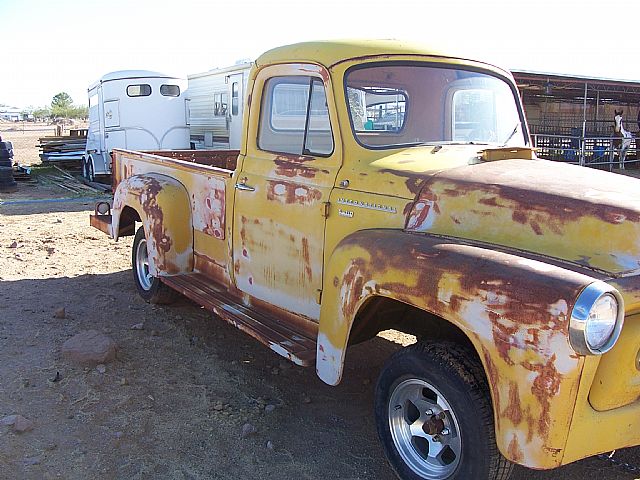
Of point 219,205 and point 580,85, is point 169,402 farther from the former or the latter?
point 580,85

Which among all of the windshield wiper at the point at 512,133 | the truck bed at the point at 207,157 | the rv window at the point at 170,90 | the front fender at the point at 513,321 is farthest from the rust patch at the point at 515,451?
the rv window at the point at 170,90

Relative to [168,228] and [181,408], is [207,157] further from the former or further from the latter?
[181,408]

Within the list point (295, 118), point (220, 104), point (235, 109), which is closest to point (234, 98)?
point (235, 109)

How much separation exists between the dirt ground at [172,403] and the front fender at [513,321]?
92cm

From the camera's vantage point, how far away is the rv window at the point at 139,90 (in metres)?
15.0

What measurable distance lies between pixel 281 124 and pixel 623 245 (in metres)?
2.19

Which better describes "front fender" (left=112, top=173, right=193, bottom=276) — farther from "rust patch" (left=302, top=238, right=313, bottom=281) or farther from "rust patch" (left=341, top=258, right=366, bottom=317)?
"rust patch" (left=341, top=258, right=366, bottom=317)

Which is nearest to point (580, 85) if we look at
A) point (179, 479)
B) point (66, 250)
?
point (66, 250)

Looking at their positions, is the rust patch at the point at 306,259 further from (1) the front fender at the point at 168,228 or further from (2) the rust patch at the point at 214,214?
(1) the front fender at the point at 168,228

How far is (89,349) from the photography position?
434cm

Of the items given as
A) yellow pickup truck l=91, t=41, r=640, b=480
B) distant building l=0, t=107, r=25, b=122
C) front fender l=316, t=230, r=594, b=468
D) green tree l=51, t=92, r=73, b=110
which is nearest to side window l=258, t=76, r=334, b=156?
yellow pickup truck l=91, t=41, r=640, b=480

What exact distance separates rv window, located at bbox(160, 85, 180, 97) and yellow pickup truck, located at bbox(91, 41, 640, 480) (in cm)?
1146

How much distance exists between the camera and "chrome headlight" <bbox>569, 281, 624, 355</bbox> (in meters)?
2.17

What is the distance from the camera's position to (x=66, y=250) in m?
7.67
